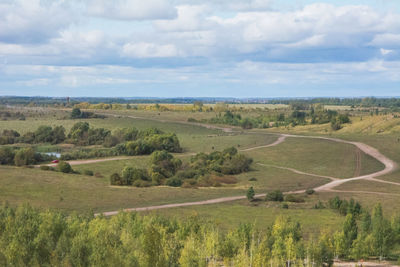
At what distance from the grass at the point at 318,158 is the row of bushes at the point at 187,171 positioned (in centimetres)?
1254

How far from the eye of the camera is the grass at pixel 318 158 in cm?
11706

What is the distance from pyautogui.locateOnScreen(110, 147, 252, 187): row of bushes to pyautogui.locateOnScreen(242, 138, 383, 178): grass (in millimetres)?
12536

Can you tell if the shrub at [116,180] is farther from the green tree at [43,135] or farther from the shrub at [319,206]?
the green tree at [43,135]

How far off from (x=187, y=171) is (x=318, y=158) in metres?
41.4

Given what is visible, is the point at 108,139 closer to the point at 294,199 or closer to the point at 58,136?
the point at 58,136

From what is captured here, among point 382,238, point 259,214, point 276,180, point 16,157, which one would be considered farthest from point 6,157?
point 382,238

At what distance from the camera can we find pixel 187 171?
4203 inches

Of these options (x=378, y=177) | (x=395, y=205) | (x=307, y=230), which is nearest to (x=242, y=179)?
(x=378, y=177)

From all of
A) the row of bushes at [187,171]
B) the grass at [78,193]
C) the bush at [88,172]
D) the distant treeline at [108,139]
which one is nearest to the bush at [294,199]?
the grass at [78,193]

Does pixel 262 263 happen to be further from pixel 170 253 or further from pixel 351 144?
pixel 351 144

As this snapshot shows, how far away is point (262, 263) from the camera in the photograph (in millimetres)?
36406

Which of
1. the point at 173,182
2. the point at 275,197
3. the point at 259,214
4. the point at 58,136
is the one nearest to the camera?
the point at 259,214

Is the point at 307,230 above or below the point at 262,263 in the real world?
below

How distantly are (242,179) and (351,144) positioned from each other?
57.4m
